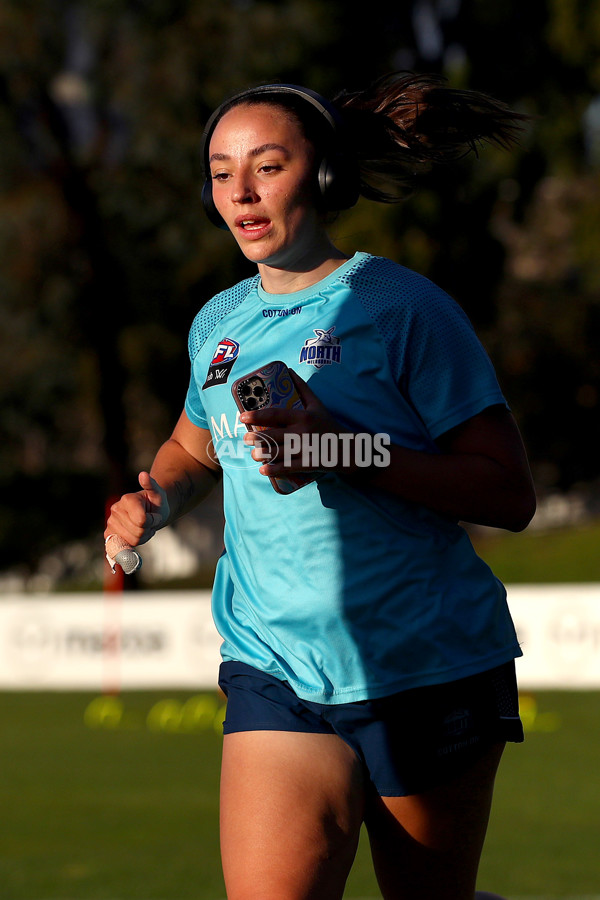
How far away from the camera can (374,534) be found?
280cm

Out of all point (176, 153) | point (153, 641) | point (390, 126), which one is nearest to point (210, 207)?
point (390, 126)

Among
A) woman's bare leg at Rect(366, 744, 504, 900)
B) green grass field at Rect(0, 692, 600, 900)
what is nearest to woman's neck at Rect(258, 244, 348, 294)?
woman's bare leg at Rect(366, 744, 504, 900)

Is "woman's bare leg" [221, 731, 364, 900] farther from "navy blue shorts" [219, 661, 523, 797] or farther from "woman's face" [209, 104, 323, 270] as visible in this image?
"woman's face" [209, 104, 323, 270]

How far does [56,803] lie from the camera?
A: 904 cm

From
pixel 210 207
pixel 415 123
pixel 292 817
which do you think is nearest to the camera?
pixel 292 817

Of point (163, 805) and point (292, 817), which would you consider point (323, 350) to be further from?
point (163, 805)

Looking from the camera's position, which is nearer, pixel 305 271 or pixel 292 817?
pixel 292 817

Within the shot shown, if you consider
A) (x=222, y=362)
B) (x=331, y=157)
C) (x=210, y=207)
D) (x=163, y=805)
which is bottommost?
(x=163, y=805)

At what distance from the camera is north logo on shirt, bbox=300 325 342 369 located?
2820 mm

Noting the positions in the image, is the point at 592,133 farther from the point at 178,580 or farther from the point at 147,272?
the point at 178,580

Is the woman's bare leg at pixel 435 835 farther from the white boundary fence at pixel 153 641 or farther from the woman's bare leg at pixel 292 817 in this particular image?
the white boundary fence at pixel 153 641

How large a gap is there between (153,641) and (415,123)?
499 inches

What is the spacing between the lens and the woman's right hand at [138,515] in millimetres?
2777

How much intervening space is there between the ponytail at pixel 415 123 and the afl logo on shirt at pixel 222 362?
495 millimetres
